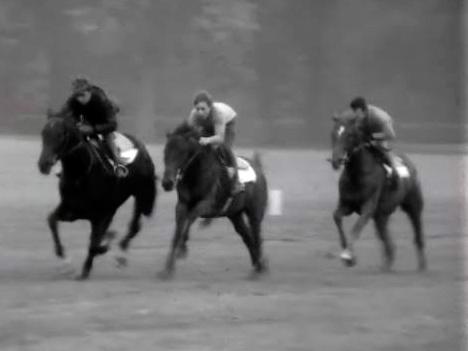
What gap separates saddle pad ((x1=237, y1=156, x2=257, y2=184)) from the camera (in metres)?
18.6

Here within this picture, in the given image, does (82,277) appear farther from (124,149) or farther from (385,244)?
(385,244)

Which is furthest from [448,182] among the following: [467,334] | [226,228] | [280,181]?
[467,334]

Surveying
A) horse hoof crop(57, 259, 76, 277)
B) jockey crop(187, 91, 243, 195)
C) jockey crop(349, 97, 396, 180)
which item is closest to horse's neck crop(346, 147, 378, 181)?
jockey crop(349, 97, 396, 180)

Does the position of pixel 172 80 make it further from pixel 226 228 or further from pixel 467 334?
pixel 467 334

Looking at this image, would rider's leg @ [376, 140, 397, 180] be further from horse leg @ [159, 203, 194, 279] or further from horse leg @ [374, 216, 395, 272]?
horse leg @ [159, 203, 194, 279]

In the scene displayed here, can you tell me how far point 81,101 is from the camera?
57.6 ft

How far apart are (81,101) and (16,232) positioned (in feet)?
29.5

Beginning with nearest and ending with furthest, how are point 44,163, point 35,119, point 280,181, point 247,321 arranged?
1. point 247,321
2. point 44,163
3. point 280,181
4. point 35,119

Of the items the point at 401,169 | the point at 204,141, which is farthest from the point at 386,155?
the point at 204,141

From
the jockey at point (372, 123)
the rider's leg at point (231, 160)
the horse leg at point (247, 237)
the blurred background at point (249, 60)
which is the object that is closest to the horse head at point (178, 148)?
the rider's leg at point (231, 160)

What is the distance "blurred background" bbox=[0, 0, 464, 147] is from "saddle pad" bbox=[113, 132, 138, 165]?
138 feet

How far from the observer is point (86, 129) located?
17484 millimetres

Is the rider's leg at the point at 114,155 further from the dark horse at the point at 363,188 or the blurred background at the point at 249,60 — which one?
the blurred background at the point at 249,60

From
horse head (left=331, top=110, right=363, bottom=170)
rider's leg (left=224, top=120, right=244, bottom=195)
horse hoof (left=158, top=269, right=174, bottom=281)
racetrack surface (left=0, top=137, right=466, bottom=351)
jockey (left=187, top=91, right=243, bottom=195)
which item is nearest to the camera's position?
racetrack surface (left=0, top=137, right=466, bottom=351)
